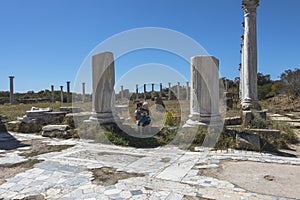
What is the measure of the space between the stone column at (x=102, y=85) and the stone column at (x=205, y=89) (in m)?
3.33

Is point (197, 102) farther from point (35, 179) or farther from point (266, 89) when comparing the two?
point (266, 89)

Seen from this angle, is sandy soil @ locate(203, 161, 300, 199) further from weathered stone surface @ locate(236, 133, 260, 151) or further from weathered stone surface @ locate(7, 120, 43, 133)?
weathered stone surface @ locate(7, 120, 43, 133)

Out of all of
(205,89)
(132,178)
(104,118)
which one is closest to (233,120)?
(205,89)

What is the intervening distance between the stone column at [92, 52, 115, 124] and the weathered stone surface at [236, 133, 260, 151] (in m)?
4.68

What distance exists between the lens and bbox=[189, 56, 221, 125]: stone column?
774 cm

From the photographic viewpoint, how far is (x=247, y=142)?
6465 millimetres

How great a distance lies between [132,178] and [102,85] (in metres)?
5.61

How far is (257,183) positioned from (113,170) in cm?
262

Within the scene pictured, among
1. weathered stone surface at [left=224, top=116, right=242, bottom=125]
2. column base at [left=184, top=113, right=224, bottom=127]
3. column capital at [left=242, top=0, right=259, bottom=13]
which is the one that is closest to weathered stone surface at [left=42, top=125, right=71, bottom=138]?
column base at [left=184, top=113, right=224, bottom=127]

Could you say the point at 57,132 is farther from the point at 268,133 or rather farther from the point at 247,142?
the point at 268,133

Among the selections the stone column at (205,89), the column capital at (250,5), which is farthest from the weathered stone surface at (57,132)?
the column capital at (250,5)

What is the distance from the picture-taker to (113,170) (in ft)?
15.8

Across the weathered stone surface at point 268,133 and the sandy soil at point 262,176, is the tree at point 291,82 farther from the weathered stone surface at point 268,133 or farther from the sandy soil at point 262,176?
the sandy soil at point 262,176

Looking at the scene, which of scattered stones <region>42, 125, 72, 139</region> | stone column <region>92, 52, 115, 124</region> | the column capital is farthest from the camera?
the column capital
